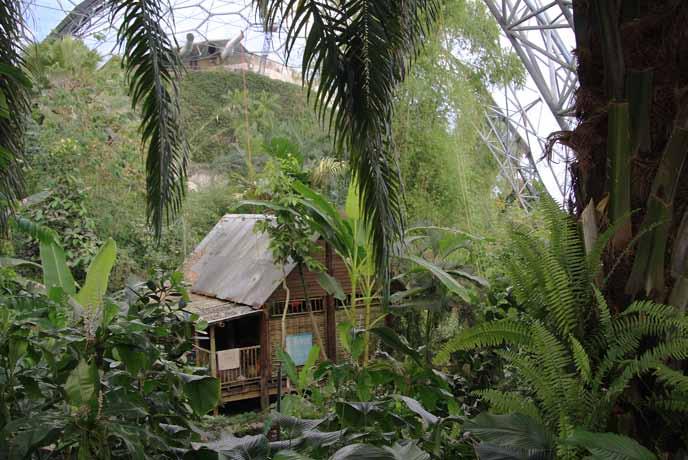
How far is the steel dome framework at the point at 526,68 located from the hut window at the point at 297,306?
3.04 m

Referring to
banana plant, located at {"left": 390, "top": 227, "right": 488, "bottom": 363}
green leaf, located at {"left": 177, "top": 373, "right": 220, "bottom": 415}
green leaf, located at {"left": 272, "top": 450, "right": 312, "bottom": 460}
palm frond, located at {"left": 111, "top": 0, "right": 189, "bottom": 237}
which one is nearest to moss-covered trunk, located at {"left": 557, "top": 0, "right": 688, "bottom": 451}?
green leaf, located at {"left": 272, "top": 450, "right": 312, "bottom": 460}

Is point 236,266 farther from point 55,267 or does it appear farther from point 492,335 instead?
point 492,335

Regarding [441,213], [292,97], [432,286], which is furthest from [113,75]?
[292,97]

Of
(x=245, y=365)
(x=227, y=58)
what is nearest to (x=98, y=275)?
(x=245, y=365)

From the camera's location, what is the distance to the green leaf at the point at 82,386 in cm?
153


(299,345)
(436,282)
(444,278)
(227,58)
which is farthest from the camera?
(227,58)

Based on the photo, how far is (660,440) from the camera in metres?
1.62

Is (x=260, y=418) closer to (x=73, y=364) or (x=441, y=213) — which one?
(x=441, y=213)

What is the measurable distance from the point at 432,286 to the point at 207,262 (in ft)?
18.1

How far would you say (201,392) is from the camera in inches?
73.5

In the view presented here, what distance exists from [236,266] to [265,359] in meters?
1.49

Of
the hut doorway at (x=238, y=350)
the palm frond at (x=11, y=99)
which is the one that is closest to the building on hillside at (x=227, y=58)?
the hut doorway at (x=238, y=350)

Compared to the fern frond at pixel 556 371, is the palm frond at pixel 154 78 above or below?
above

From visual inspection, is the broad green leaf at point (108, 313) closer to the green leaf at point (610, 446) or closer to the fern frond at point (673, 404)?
the green leaf at point (610, 446)
